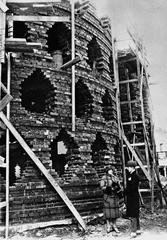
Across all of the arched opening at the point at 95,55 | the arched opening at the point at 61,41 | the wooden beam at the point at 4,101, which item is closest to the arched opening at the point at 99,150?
the arched opening at the point at 95,55

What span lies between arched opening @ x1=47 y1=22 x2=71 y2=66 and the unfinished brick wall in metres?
0.03

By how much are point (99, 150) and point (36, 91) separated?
2.77 meters

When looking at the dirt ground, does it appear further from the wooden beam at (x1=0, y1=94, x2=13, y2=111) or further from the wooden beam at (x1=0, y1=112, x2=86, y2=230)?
the wooden beam at (x1=0, y1=94, x2=13, y2=111)

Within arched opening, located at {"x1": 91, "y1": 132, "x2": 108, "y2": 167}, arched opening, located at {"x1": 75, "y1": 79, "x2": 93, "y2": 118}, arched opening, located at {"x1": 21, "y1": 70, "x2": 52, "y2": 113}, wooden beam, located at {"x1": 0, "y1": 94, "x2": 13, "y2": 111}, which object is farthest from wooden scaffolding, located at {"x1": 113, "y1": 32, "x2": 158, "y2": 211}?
wooden beam, located at {"x1": 0, "y1": 94, "x2": 13, "y2": 111}

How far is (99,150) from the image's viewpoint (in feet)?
30.1

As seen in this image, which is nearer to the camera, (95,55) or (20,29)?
(20,29)

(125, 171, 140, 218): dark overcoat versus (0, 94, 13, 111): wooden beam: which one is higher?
(0, 94, 13, 111): wooden beam

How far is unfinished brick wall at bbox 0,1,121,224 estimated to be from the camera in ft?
22.9

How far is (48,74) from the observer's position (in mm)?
7957

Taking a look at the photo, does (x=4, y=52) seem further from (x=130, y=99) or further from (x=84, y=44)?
(x=130, y=99)

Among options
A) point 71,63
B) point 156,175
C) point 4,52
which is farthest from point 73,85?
point 156,175

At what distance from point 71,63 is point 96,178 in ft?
10.8

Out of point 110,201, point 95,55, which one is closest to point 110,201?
point 110,201

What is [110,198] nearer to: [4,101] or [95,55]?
[4,101]
